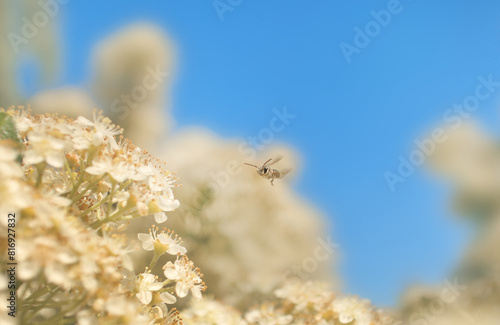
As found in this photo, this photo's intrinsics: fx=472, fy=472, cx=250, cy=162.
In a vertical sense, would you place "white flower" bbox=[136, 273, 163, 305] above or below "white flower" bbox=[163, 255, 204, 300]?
below

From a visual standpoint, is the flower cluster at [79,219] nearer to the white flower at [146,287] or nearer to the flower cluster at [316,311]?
the white flower at [146,287]

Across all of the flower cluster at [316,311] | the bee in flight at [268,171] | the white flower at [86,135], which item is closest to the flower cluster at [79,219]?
the white flower at [86,135]

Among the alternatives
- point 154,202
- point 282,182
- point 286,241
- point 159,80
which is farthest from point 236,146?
point 154,202

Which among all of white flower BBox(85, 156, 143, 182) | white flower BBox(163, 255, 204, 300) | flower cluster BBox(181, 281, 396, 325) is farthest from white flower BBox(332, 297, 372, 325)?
white flower BBox(85, 156, 143, 182)

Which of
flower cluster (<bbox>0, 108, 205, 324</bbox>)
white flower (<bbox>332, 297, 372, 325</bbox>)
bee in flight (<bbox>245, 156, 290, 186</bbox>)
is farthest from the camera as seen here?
bee in flight (<bbox>245, 156, 290, 186</bbox>)

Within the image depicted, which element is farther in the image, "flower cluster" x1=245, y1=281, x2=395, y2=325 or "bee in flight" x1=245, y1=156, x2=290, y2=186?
"bee in flight" x1=245, y1=156, x2=290, y2=186

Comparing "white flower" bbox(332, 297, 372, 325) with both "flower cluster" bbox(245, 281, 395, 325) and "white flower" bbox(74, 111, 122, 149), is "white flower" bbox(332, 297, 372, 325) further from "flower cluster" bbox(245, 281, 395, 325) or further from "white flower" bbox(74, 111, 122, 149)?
"white flower" bbox(74, 111, 122, 149)

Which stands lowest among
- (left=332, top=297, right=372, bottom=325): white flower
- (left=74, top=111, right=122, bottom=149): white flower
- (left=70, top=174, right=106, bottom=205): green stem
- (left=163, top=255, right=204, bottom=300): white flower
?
(left=163, top=255, right=204, bottom=300): white flower

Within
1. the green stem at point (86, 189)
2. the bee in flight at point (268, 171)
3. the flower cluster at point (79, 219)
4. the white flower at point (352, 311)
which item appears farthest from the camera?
the bee in flight at point (268, 171)
